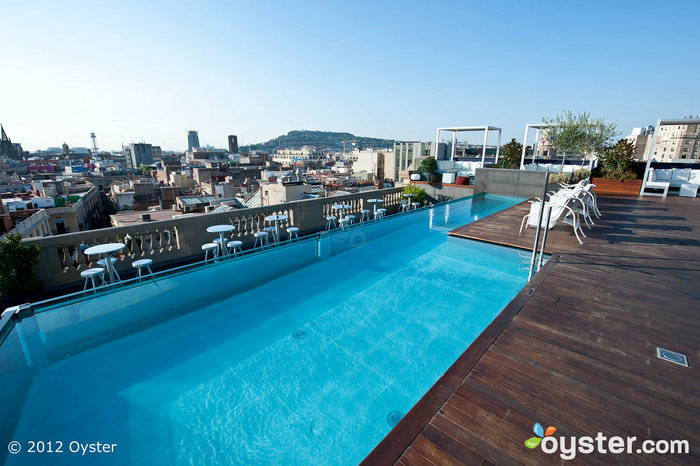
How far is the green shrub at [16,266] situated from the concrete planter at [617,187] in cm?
1681

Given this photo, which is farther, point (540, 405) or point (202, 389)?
point (202, 389)

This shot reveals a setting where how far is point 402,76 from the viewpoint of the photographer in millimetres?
20484

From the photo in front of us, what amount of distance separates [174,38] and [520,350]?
13.0 metres

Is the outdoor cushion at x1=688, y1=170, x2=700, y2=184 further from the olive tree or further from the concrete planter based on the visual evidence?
the olive tree

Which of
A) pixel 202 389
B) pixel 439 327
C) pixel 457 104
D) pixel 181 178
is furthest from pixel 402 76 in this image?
pixel 181 178

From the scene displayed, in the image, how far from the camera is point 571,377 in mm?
2266

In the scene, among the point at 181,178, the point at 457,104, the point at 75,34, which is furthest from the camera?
the point at 181,178

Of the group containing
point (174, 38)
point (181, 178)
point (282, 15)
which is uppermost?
point (282, 15)

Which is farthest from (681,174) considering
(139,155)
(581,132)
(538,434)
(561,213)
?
(139,155)

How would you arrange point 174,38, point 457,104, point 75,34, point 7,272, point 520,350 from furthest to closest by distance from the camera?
point 457,104 → point 174,38 → point 75,34 → point 7,272 → point 520,350

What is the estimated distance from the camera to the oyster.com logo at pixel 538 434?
1732 millimetres

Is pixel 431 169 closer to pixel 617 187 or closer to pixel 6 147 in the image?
pixel 617 187

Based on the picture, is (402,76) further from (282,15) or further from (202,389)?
(202,389)

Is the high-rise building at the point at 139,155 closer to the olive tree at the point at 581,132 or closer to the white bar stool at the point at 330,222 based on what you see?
the white bar stool at the point at 330,222
